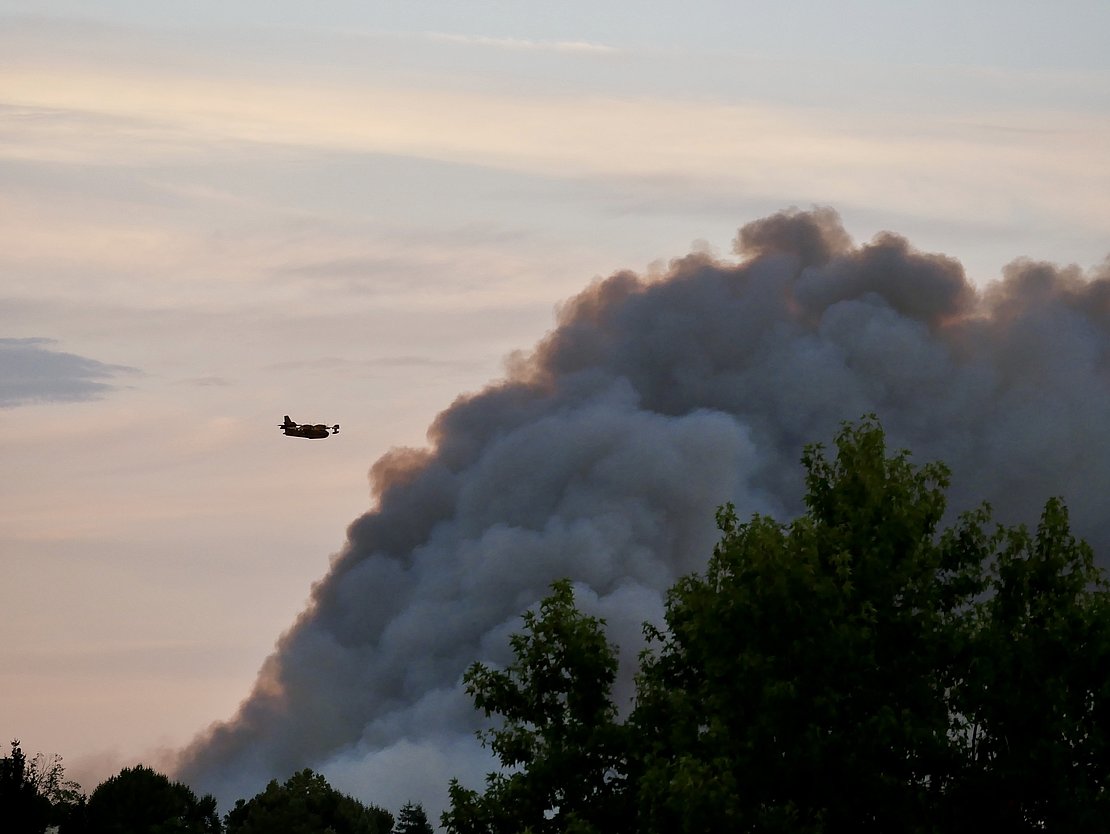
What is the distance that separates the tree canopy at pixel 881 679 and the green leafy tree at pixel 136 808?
72779 millimetres

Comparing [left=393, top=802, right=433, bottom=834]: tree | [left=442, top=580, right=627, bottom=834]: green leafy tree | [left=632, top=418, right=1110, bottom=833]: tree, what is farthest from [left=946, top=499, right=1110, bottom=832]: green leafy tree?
[left=393, top=802, right=433, bottom=834]: tree

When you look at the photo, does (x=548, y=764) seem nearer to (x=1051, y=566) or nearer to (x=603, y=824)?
(x=603, y=824)

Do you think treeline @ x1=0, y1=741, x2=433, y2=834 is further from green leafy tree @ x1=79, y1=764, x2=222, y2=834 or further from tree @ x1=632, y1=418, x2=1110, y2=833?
tree @ x1=632, y1=418, x2=1110, y2=833

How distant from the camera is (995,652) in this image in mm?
46469

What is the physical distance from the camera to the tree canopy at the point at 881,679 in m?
45.0

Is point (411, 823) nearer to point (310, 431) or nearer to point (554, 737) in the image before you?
point (310, 431)

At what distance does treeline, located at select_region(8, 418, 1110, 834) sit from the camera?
148 ft

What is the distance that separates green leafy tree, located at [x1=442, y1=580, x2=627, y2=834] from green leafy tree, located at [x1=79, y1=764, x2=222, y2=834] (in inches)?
2555

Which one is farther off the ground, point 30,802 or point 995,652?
point 30,802

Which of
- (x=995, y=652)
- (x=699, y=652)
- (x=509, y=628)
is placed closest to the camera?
(x=995, y=652)

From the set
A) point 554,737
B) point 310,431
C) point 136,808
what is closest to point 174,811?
point 136,808

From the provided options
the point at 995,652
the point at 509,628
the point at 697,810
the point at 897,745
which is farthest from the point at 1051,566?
the point at 509,628

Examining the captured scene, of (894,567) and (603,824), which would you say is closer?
(894,567)

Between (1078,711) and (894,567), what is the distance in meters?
5.39
